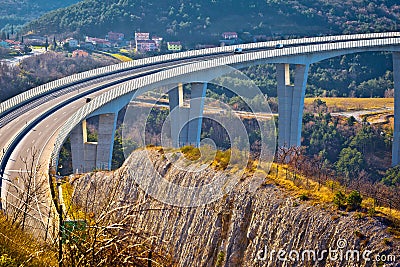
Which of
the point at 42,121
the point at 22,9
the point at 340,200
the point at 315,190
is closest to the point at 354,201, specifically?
the point at 340,200

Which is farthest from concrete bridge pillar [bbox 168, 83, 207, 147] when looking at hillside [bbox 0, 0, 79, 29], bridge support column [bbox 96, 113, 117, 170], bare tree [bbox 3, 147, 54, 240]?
hillside [bbox 0, 0, 79, 29]

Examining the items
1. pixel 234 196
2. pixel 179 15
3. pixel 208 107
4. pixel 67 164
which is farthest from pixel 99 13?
pixel 234 196

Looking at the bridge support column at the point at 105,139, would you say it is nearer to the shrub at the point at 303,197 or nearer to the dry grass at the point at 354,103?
the shrub at the point at 303,197

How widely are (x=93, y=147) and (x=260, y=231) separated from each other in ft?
79.0

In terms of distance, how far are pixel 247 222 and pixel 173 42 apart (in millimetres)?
74036

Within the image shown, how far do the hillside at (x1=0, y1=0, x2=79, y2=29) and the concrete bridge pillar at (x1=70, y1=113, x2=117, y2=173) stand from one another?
86.4m

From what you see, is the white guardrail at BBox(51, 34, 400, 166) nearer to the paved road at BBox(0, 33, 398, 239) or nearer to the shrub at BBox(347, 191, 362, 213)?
the paved road at BBox(0, 33, 398, 239)

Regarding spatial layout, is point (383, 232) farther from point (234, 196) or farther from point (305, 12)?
point (305, 12)

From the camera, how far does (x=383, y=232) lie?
1605 cm

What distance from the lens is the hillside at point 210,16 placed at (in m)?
93.1

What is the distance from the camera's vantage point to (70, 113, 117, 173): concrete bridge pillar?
40812 millimetres

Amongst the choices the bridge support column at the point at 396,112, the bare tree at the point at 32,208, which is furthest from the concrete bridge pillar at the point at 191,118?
the bare tree at the point at 32,208

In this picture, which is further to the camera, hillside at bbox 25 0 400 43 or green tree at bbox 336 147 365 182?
hillside at bbox 25 0 400 43

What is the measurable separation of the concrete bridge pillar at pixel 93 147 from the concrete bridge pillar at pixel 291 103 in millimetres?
12936
